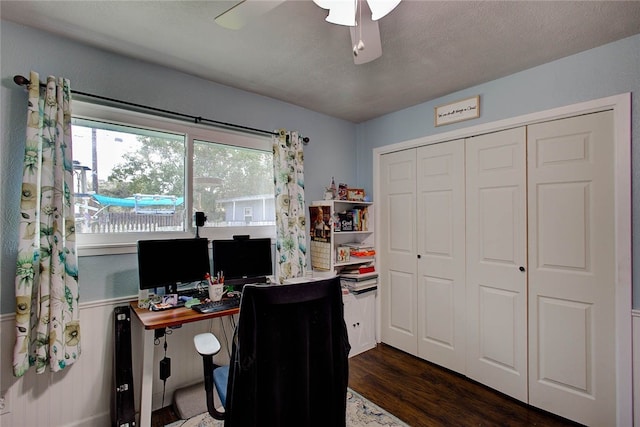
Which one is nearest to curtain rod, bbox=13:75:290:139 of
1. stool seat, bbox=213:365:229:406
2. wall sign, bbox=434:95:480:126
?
wall sign, bbox=434:95:480:126

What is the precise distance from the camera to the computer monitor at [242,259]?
2340mm

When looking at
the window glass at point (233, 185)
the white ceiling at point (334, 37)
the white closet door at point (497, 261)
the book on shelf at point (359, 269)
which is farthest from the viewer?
the book on shelf at point (359, 269)

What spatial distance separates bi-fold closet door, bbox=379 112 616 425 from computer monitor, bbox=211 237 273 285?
142 centimetres

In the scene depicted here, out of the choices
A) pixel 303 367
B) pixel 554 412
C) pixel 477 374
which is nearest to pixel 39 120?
pixel 303 367

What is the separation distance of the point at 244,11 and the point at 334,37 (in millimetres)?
776

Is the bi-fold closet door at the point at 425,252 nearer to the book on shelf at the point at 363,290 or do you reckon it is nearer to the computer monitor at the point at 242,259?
the book on shelf at the point at 363,290

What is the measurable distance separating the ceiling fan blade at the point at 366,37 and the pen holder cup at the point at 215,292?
5.53ft

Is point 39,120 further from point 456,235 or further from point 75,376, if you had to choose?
point 456,235

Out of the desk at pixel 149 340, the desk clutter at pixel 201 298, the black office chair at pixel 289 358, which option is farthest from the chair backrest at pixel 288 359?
the desk clutter at pixel 201 298

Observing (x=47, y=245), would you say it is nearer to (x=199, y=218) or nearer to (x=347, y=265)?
(x=199, y=218)

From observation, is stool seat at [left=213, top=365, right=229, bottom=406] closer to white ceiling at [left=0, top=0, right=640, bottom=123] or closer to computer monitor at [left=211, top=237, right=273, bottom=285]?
computer monitor at [left=211, top=237, right=273, bottom=285]

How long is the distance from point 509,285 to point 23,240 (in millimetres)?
3172

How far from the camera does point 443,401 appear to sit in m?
2.27

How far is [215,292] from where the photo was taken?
7.00ft
